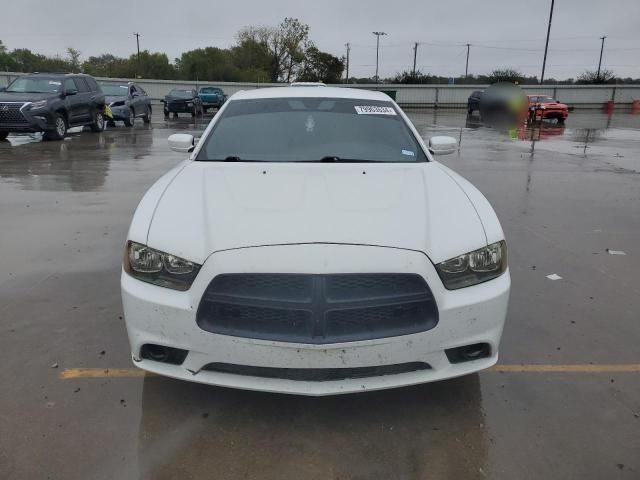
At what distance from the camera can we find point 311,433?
2.59m

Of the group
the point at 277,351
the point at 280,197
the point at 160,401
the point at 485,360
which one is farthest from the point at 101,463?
the point at 485,360

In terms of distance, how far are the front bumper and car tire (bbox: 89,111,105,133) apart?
631 inches

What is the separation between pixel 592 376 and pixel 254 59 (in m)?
67.8

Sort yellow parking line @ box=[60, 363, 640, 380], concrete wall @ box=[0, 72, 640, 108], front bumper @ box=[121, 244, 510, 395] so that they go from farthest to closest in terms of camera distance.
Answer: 1. concrete wall @ box=[0, 72, 640, 108]
2. yellow parking line @ box=[60, 363, 640, 380]
3. front bumper @ box=[121, 244, 510, 395]

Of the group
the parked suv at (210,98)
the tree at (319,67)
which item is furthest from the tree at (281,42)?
the parked suv at (210,98)

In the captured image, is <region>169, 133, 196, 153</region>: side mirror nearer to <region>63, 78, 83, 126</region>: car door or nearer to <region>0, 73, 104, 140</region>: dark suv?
<region>0, 73, 104, 140</region>: dark suv

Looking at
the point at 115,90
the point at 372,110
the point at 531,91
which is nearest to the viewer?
the point at 372,110

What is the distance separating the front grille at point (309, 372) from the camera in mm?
2426

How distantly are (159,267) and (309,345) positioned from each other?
2.72 feet

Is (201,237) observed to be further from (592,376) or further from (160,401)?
(592,376)

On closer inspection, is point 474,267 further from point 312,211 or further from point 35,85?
point 35,85

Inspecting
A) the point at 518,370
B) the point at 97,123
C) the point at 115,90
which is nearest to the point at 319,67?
the point at 115,90

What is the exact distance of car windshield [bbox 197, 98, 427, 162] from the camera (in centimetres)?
377

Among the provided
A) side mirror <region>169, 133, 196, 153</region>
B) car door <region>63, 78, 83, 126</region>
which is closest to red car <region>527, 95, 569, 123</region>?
car door <region>63, 78, 83, 126</region>
